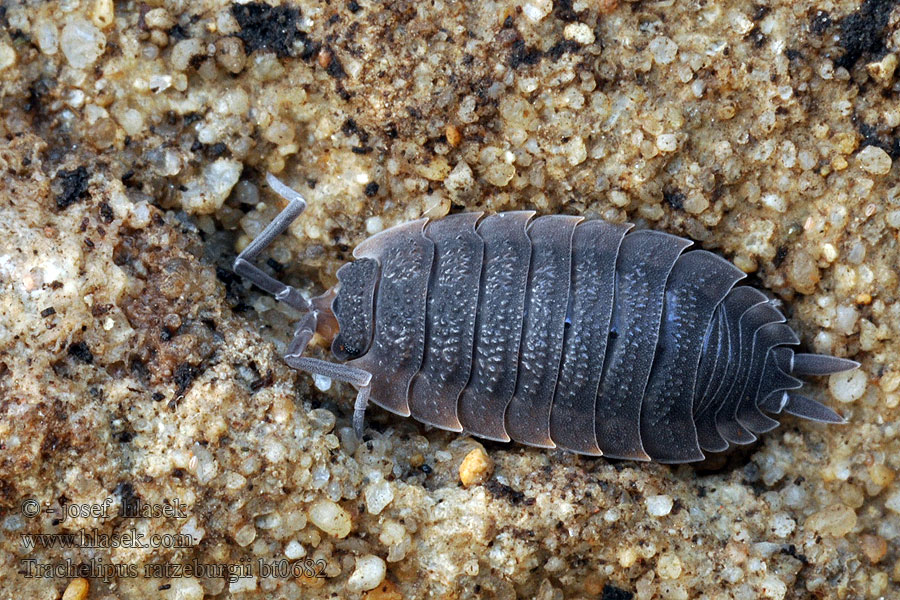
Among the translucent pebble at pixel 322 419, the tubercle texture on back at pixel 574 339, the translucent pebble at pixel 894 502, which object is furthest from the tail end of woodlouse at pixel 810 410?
the translucent pebble at pixel 322 419

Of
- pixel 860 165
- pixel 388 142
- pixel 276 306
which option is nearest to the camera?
pixel 860 165

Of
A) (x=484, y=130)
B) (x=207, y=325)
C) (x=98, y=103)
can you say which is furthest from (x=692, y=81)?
(x=98, y=103)

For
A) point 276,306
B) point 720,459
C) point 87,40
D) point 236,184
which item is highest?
point 87,40

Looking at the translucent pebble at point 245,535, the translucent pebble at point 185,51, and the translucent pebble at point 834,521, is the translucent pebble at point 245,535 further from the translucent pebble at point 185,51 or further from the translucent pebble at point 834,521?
the translucent pebble at point 834,521

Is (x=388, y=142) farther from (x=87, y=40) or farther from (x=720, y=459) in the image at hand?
(x=720, y=459)

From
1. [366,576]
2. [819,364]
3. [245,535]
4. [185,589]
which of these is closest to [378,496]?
[366,576]
